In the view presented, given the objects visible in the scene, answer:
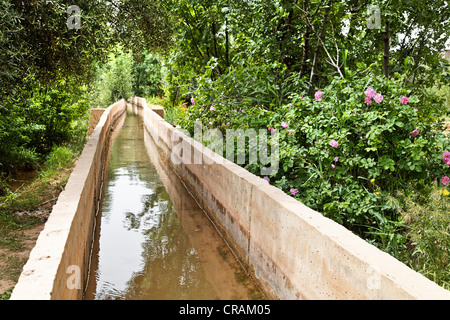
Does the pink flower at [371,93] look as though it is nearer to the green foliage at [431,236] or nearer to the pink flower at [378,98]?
the pink flower at [378,98]

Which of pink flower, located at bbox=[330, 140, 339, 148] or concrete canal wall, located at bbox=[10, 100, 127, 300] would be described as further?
pink flower, located at bbox=[330, 140, 339, 148]

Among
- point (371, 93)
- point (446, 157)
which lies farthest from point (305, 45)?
point (446, 157)

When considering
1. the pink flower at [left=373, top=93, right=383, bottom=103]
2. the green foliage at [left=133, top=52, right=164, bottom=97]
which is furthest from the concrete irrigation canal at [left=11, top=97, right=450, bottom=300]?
the green foliage at [left=133, top=52, right=164, bottom=97]

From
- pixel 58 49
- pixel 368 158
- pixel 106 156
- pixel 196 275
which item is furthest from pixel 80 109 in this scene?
pixel 368 158

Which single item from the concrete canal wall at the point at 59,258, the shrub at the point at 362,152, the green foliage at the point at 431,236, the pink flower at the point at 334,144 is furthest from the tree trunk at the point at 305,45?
the concrete canal wall at the point at 59,258

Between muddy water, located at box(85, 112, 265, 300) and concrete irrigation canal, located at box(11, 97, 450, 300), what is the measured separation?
13 mm

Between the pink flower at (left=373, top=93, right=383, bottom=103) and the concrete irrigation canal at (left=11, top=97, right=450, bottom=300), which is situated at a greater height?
the pink flower at (left=373, top=93, right=383, bottom=103)

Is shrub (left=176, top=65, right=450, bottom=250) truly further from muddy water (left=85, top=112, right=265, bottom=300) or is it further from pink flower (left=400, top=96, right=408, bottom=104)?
muddy water (left=85, top=112, right=265, bottom=300)

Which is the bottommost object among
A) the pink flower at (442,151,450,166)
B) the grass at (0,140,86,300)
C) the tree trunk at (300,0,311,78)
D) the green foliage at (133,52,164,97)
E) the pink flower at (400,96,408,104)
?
the grass at (0,140,86,300)

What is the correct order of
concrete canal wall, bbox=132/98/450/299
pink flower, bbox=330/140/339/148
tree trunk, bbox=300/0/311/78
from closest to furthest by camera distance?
concrete canal wall, bbox=132/98/450/299 < pink flower, bbox=330/140/339/148 < tree trunk, bbox=300/0/311/78

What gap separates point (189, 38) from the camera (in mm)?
10414

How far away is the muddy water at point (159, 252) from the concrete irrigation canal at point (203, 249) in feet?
0.04

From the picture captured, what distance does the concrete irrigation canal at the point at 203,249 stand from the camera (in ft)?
8.38

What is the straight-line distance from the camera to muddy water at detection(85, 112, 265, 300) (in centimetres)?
410
